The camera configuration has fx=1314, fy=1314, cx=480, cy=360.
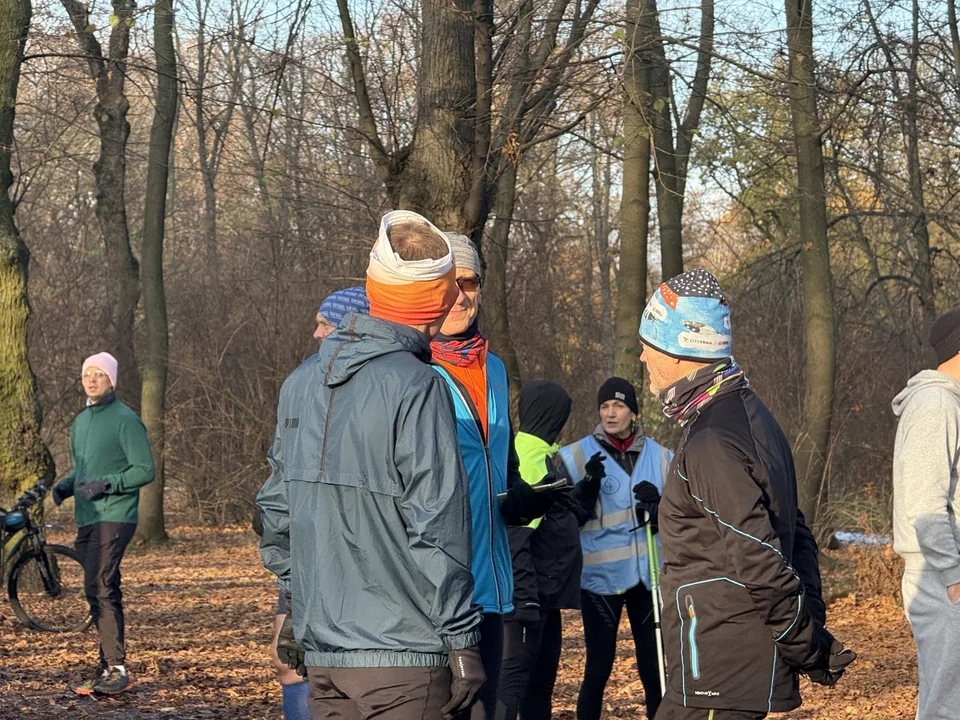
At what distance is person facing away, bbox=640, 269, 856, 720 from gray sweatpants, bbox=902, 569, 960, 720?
80 centimetres

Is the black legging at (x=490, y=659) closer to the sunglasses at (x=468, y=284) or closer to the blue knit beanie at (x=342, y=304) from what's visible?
the sunglasses at (x=468, y=284)

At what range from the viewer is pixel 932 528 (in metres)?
4.29

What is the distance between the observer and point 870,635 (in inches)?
434

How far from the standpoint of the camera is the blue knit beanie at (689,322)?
12.4 ft

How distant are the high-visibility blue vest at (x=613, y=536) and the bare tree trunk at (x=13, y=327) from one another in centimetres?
737

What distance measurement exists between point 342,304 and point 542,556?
1.52m

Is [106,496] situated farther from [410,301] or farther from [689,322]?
[689,322]

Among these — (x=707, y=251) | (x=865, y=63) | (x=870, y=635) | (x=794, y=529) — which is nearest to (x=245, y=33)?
(x=865, y=63)

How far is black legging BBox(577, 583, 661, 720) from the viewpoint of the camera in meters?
6.23

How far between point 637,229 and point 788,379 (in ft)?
18.5

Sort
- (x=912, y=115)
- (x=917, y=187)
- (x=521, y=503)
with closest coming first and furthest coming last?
(x=521, y=503), (x=912, y=115), (x=917, y=187)

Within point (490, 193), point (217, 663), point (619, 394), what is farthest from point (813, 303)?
point (619, 394)

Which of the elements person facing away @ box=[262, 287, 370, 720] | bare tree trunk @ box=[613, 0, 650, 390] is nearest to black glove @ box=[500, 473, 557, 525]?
person facing away @ box=[262, 287, 370, 720]

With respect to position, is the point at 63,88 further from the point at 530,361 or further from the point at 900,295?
the point at 900,295
